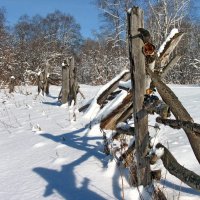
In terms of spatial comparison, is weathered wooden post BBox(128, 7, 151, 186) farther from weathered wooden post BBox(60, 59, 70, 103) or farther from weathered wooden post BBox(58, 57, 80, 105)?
weathered wooden post BBox(60, 59, 70, 103)

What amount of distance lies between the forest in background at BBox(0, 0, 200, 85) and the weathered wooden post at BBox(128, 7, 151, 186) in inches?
444

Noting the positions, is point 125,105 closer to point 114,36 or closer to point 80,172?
point 80,172

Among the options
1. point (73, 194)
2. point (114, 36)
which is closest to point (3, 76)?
point (114, 36)

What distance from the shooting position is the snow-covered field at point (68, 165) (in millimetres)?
3246

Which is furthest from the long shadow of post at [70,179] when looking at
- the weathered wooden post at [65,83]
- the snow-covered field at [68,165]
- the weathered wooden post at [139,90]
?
the weathered wooden post at [65,83]

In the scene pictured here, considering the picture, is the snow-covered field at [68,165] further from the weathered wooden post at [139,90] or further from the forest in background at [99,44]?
the forest in background at [99,44]

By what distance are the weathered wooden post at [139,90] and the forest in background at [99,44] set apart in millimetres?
11279

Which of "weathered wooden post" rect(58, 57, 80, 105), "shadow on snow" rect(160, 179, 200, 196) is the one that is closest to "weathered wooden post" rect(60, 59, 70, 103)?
"weathered wooden post" rect(58, 57, 80, 105)

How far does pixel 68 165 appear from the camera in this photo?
157 inches

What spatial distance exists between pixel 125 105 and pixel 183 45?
27.8m

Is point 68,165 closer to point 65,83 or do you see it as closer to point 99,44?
point 65,83

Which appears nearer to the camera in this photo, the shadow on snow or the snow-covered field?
the shadow on snow

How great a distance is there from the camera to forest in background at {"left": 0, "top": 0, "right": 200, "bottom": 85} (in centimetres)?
2236

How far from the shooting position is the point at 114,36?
84.5ft
